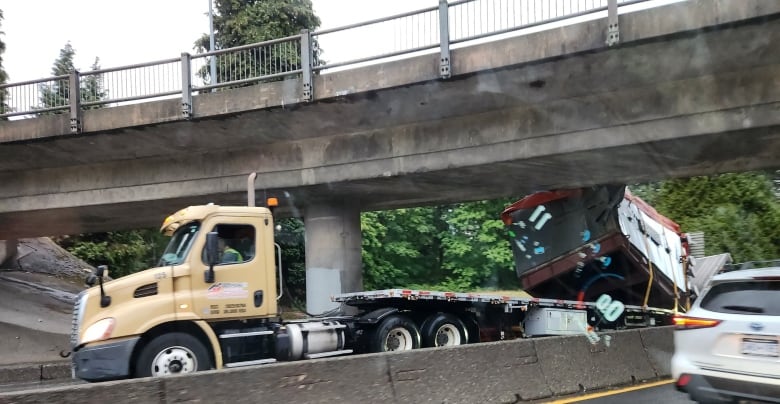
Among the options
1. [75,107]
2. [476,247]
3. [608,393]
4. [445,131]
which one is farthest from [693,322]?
[476,247]

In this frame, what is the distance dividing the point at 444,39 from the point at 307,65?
2685 millimetres

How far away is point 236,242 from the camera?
9461 millimetres

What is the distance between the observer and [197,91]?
1388cm

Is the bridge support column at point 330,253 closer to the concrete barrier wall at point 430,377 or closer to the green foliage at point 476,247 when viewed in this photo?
the concrete barrier wall at point 430,377

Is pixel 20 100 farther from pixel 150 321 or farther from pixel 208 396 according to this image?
pixel 208 396

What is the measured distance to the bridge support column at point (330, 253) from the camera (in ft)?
48.0

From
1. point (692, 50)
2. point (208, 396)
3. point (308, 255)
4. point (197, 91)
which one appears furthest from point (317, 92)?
point (208, 396)

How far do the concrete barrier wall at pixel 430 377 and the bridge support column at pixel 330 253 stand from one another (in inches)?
268

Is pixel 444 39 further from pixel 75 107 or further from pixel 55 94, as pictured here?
pixel 55 94

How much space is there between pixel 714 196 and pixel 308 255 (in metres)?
22.8

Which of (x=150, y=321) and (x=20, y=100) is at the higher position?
(x=20, y=100)

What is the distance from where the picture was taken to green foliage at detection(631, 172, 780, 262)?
26969 mm

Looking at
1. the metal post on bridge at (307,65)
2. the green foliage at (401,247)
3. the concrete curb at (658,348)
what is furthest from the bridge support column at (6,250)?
the concrete curb at (658,348)

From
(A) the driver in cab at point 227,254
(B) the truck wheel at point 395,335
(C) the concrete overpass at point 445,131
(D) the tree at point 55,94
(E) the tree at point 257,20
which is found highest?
(E) the tree at point 257,20
